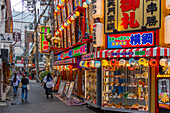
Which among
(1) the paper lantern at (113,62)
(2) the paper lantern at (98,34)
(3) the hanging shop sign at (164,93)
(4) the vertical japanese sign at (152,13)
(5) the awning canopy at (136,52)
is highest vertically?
(4) the vertical japanese sign at (152,13)

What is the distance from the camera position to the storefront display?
1021 cm

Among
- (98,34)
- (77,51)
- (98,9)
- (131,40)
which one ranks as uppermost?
(98,9)

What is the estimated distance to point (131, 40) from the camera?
1044 cm

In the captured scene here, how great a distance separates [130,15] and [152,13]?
3.75ft

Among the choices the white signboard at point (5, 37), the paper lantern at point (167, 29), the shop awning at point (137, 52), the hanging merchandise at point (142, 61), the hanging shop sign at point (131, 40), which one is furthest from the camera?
the white signboard at point (5, 37)

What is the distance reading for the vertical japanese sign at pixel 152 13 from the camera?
977 cm

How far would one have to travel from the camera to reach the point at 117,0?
10984 mm

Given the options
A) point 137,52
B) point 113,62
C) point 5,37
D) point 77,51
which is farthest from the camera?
point 77,51

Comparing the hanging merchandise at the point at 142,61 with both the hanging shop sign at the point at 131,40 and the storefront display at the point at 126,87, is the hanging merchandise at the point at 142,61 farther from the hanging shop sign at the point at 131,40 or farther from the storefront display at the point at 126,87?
the hanging shop sign at the point at 131,40

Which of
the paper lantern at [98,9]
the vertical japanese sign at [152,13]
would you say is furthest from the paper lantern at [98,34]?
the vertical japanese sign at [152,13]

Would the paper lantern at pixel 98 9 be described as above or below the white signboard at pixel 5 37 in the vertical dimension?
above

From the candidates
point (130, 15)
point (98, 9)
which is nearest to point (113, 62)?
point (130, 15)

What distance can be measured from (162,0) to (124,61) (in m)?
3.44

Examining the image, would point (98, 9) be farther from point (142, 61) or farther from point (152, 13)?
point (142, 61)
